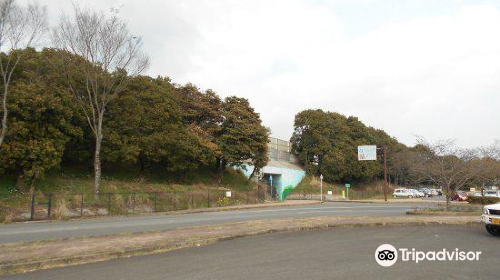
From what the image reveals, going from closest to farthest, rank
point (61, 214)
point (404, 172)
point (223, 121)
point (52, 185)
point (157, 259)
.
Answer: point (157, 259)
point (61, 214)
point (52, 185)
point (223, 121)
point (404, 172)

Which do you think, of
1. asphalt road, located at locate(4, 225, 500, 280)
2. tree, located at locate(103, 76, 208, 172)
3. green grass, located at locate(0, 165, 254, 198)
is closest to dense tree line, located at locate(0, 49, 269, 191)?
tree, located at locate(103, 76, 208, 172)

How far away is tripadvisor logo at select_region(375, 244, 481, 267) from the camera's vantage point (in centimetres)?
887

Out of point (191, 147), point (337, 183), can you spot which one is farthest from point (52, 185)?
point (337, 183)

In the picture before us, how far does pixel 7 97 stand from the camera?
26750mm

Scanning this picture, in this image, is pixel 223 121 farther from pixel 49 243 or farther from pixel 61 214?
pixel 49 243

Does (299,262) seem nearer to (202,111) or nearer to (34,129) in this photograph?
(34,129)

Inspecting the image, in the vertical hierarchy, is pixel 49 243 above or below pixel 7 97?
below

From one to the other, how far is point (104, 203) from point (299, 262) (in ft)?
76.2

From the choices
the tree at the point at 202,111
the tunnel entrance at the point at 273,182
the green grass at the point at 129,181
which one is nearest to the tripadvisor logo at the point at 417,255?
the green grass at the point at 129,181

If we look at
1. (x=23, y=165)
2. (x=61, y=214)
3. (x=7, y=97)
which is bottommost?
(x=61, y=214)

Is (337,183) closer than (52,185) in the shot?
No

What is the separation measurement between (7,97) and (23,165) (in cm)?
459

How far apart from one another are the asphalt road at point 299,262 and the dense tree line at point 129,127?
20804 millimetres

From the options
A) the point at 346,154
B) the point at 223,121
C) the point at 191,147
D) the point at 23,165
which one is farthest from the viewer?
the point at 346,154
